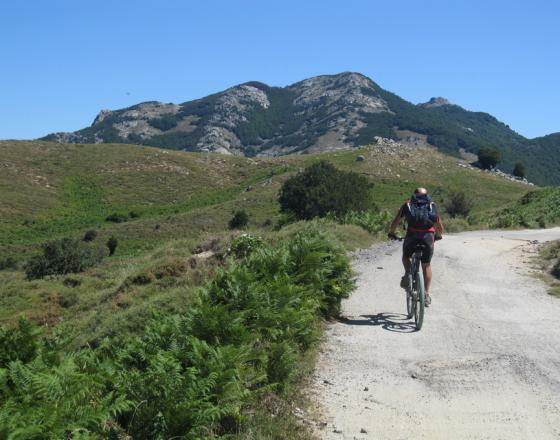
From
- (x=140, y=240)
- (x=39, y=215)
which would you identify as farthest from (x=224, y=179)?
(x=140, y=240)

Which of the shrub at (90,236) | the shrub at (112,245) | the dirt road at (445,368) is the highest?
the dirt road at (445,368)

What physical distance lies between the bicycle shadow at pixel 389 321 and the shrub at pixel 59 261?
27.0m

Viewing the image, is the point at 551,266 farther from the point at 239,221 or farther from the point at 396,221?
the point at 239,221

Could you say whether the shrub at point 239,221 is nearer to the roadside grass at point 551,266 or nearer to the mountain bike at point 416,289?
the roadside grass at point 551,266

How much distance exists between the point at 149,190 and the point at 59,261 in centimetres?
4677

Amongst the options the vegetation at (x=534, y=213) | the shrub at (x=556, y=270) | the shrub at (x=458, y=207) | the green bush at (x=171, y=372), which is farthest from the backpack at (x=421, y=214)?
the shrub at (x=458, y=207)

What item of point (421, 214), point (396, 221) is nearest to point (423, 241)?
point (421, 214)

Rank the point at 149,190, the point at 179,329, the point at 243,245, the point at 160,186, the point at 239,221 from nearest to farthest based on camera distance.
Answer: the point at 179,329 < the point at 243,245 < the point at 239,221 < the point at 149,190 < the point at 160,186

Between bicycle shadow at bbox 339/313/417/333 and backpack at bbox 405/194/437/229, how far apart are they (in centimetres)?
149

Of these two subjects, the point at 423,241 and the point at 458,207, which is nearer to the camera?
the point at 423,241

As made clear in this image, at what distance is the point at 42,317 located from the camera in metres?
19.4

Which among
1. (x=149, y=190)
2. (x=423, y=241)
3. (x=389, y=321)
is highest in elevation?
(x=149, y=190)

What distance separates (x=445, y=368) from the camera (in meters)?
6.54

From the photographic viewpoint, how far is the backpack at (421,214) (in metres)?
8.46
